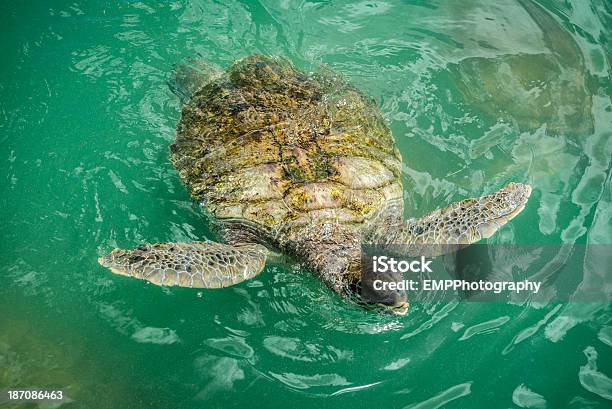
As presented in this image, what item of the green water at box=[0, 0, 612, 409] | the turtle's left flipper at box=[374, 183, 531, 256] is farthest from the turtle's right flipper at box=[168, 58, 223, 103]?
the turtle's left flipper at box=[374, 183, 531, 256]

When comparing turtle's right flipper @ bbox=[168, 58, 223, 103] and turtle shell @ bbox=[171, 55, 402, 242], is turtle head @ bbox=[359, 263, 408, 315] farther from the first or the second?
turtle's right flipper @ bbox=[168, 58, 223, 103]

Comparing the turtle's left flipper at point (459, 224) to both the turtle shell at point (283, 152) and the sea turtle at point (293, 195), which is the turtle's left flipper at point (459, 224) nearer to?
the sea turtle at point (293, 195)

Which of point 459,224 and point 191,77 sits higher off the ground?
point 191,77

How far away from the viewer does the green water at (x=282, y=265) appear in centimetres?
372

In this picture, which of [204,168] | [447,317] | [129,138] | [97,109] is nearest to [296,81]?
[204,168]

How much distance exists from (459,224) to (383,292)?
966mm

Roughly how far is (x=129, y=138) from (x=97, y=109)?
0.63m

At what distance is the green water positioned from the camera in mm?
3721

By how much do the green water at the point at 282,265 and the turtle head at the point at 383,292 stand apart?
0.41 m

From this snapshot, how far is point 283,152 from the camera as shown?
4289 millimetres

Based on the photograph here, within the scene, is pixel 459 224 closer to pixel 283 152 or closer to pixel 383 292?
pixel 383 292

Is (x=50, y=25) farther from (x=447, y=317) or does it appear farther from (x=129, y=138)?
(x=447, y=317)

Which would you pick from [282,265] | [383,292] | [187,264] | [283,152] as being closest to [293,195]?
[283,152]

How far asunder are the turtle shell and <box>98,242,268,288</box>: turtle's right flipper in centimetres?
39
